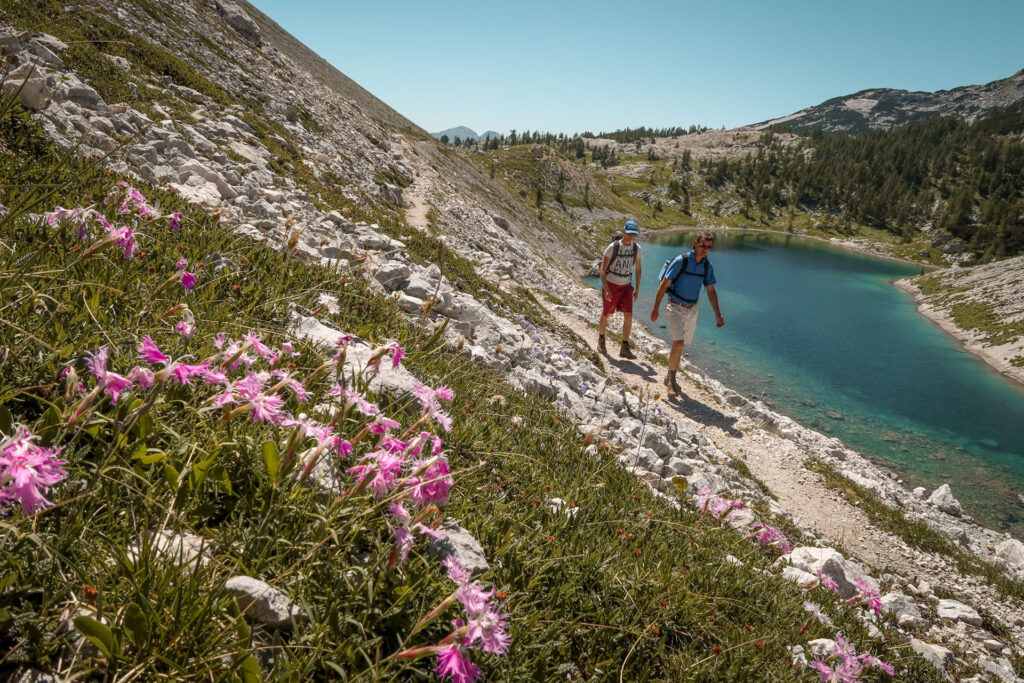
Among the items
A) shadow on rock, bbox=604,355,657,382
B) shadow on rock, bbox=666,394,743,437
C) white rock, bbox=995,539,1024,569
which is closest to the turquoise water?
white rock, bbox=995,539,1024,569

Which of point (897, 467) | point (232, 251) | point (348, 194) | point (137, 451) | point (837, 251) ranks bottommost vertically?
point (897, 467)

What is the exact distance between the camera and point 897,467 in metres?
16.0

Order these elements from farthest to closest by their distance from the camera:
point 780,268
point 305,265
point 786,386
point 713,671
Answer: point 780,268 → point 786,386 → point 305,265 → point 713,671

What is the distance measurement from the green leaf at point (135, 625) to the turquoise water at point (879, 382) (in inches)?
748

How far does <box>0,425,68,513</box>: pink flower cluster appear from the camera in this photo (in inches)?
53.2

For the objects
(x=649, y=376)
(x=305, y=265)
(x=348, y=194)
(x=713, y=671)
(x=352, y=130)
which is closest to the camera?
(x=713, y=671)

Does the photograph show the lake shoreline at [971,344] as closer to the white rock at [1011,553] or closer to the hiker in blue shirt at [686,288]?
the white rock at [1011,553]

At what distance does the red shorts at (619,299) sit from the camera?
45.3 feet

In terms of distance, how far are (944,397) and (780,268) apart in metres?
48.4

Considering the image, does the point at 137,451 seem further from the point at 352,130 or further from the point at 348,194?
the point at 352,130

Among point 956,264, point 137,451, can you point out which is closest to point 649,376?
point 137,451

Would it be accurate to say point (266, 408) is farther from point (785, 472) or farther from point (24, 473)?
point (785, 472)

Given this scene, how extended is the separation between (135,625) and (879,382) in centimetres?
3225

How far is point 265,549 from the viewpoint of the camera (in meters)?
1.96
